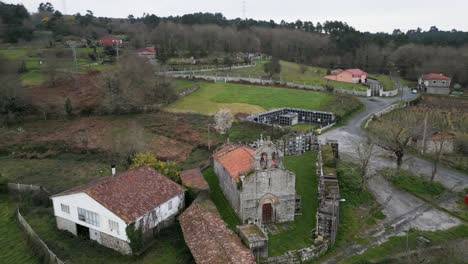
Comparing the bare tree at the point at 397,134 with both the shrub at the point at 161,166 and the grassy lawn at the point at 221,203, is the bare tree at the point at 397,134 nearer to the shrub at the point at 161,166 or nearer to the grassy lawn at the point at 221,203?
the grassy lawn at the point at 221,203

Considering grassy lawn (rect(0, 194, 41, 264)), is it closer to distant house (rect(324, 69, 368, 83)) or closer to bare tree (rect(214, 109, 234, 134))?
bare tree (rect(214, 109, 234, 134))

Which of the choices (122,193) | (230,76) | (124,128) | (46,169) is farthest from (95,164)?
(230,76)

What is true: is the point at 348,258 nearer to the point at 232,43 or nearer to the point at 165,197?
the point at 165,197

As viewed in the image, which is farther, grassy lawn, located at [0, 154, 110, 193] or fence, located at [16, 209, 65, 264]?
grassy lawn, located at [0, 154, 110, 193]

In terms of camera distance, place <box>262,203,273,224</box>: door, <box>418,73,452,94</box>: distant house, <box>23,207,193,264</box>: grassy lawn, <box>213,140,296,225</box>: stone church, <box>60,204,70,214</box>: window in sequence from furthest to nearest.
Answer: <box>418,73,452,94</box>: distant house, <box>262,203,273,224</box>: door, <box>60,204,70,214</box>: window, <box>213,140,296,225</box>: stone church, <box>23,207,193,264</box>: grassy lawn

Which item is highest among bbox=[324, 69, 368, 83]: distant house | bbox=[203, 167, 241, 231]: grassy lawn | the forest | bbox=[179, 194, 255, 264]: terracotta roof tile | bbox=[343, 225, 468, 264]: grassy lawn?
the forest

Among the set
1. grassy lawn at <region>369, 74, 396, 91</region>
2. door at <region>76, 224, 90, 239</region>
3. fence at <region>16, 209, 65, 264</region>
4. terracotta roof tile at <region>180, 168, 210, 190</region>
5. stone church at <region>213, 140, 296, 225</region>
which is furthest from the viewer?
grassy lawn at <region>369, 74, 396, 91</region>

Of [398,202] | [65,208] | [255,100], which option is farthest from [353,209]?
[255,100]

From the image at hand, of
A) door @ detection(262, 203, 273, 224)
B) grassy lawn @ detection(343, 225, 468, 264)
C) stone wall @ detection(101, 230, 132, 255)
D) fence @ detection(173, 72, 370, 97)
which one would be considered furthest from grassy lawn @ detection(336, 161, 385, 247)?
fence @ detection(173, 72, 370, 97)
